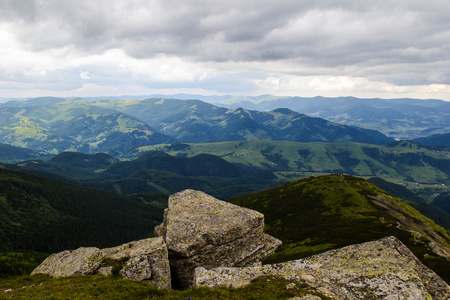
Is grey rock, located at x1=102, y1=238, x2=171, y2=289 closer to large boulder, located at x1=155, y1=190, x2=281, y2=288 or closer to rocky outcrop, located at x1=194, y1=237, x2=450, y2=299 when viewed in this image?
large boulder, located at x1=155, y1=190, x2=281, y2=288

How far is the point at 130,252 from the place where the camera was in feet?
90.3

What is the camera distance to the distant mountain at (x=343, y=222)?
8385 centimetres

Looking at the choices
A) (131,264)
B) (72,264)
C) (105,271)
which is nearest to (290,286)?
(131,264)

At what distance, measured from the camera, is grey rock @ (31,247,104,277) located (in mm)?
26688

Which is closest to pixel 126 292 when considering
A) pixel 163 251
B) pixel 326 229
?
pixel 163 251

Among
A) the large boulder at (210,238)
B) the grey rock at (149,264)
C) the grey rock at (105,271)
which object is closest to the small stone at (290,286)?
the large boulder at (210,238)

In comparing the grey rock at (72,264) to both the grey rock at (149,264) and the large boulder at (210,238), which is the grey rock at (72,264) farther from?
the large boulder at (210,238)

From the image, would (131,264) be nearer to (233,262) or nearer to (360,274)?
(233,262)

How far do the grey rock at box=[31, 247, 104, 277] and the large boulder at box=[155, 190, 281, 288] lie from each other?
7927 millimetres

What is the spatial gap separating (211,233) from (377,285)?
17.2 meters

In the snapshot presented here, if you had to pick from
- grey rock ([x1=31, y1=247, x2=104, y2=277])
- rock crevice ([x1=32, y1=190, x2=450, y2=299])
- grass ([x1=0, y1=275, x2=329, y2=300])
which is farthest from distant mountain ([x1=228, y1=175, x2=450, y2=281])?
grey rock ([x1=31, y1=247, x2=104, y2=277])

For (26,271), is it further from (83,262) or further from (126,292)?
(126,292)

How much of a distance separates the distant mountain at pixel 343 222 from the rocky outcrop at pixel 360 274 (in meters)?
50.1

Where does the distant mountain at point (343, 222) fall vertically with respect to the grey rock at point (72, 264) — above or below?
below
